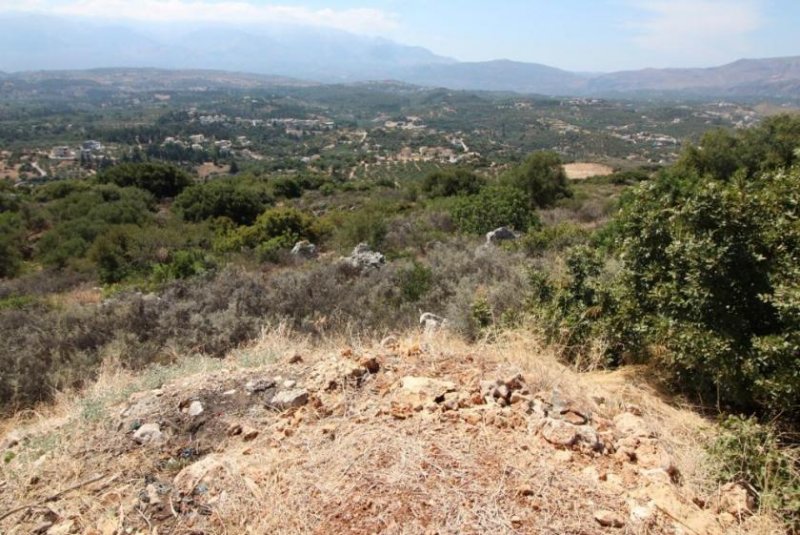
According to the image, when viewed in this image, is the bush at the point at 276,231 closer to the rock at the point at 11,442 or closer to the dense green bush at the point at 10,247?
the dense green bush at the point at 10,247

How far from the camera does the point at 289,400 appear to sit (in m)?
3.33

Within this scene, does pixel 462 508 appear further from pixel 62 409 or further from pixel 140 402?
pixel 62 409

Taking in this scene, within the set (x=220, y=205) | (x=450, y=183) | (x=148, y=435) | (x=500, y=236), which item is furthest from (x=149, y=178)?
(x=148, y=435)

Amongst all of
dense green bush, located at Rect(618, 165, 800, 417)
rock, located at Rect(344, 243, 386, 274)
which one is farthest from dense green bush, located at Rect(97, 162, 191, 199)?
dense green bush, located at Rect(618, 165, 800, 417)

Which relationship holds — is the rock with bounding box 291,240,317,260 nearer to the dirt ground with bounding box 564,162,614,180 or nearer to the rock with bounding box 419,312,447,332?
the rock with bounding box 419,312,447,332

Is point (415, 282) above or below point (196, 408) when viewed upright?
below

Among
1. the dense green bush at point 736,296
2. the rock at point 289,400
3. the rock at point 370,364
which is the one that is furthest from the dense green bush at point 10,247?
the dense green bush at point 736,296

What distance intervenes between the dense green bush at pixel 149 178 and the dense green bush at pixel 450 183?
1535 centimetres

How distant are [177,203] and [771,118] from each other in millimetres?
28670

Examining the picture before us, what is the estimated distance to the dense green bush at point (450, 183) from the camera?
25484mm

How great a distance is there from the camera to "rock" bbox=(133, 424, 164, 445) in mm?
3090

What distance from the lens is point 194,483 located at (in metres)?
2.67

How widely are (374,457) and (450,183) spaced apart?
23922 mm

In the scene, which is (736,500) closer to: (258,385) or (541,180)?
(258,385)
